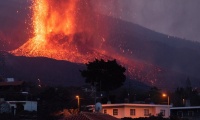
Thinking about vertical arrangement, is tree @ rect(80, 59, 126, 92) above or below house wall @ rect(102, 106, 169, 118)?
above

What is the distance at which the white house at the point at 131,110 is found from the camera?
7625cm

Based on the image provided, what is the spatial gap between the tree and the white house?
61.1 ft

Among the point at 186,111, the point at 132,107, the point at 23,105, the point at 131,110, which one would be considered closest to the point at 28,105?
the point at 23,105

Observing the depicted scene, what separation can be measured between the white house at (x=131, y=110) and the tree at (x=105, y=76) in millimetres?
18628

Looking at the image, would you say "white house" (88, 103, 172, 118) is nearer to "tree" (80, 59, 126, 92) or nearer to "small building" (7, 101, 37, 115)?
"small building" (7, 101, 37, 115)

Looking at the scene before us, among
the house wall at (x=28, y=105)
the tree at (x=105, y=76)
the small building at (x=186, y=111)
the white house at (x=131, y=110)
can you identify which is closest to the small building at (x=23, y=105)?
the house wall at (x=28, y=105)

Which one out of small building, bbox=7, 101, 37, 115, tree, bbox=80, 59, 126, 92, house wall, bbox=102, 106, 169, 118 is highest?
tree, bbox=80, 59, 126, 92

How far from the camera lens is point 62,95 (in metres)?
96.1

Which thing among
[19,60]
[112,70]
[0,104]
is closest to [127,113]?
[0,104]

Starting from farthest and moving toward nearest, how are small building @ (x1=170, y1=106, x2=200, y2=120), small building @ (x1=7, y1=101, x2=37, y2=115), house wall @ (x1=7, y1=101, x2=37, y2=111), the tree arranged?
the tree, small building @ (x1=170, y1=106, x2=200, y2=120), house wall @ (x1=7, y1=101, x2=37, y2=111), small building @ (x1=7, y1=101, x2=37, y2=115)

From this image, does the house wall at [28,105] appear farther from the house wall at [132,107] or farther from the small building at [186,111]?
the small building at [186,111]

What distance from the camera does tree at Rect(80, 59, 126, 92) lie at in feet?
317

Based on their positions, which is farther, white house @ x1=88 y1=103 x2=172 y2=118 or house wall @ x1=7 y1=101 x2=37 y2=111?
house wall @ x1=7 y1=101 x2=37 y2=111

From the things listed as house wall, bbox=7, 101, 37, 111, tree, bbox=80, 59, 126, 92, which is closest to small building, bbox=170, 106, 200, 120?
tree, bbox=80, 59, 126, 92
